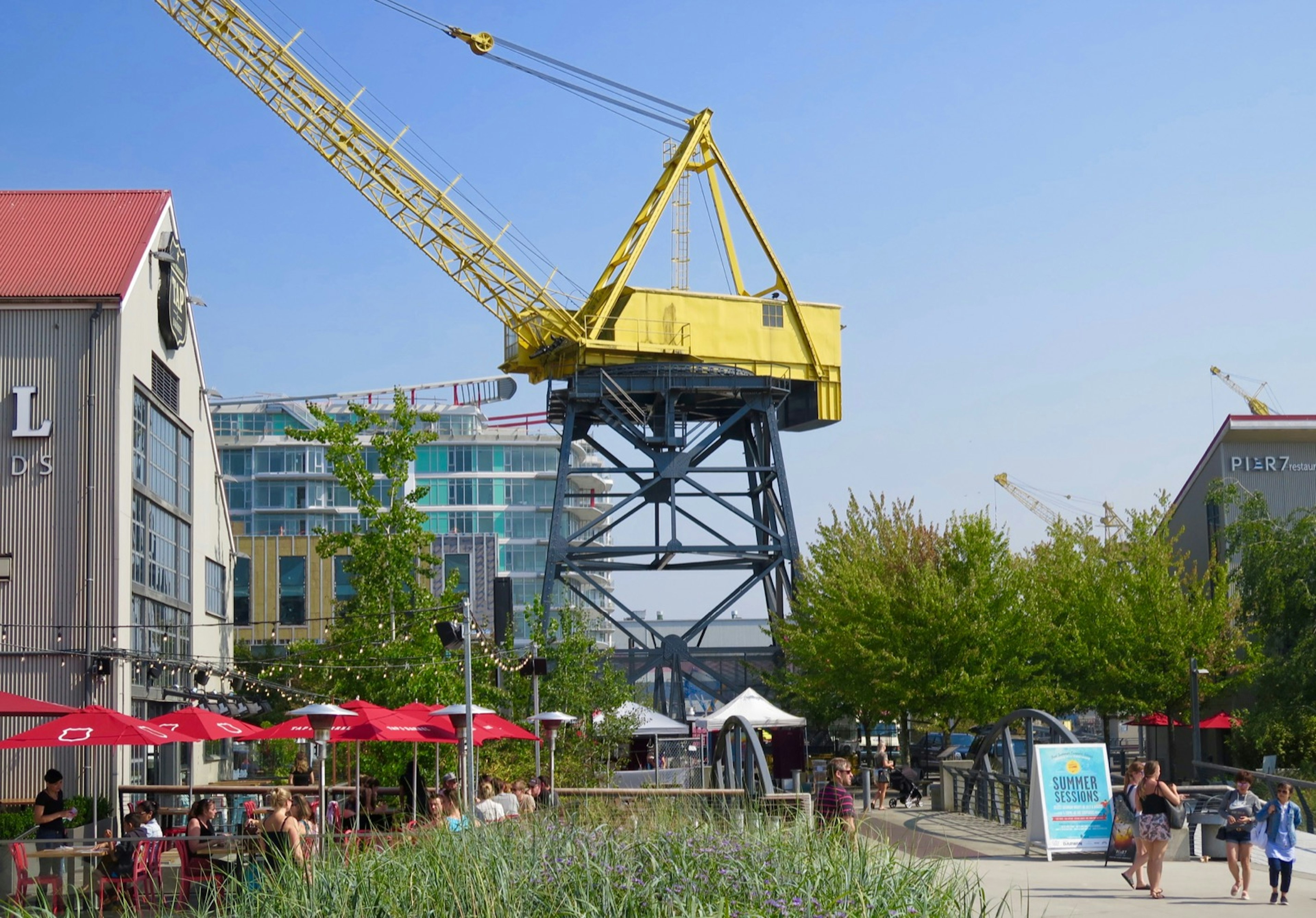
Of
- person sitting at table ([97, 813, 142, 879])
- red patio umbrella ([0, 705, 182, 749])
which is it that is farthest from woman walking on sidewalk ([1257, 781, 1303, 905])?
red patio umbrella ([0, 705, 182, 749])

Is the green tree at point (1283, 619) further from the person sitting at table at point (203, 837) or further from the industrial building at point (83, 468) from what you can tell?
the person sitting at table at point (203, 837)

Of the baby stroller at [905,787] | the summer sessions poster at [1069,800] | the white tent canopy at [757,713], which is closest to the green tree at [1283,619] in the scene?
the baby stroller at [905,787]

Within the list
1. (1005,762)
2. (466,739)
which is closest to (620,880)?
(466,739)

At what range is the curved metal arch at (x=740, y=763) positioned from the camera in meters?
22.1

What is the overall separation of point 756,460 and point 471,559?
52132mm

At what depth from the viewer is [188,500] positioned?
131ft

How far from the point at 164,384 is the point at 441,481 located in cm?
9851

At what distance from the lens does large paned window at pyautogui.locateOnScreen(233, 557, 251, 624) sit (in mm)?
80375

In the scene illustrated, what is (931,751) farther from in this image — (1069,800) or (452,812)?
(452,812)

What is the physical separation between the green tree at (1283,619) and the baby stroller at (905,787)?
401 inches

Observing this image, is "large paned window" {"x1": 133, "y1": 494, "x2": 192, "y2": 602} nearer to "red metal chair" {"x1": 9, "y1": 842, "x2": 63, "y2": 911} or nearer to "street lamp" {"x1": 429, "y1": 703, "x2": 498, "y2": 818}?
"street lamp" {"x1": 429, "y1": 703, "x2": 498, "y2": 818}

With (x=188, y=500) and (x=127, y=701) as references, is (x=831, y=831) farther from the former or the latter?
(x=188, y=500)

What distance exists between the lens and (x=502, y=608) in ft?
89.9

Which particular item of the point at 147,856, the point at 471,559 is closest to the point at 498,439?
the point at 471,559
